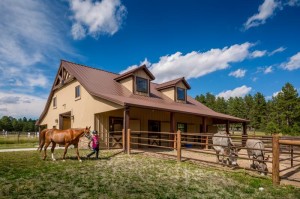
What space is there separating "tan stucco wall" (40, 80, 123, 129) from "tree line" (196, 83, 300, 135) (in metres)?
31.3

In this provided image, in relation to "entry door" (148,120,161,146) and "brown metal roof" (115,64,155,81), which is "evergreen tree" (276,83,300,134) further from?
"brown metal roof" (115,64,155,81)

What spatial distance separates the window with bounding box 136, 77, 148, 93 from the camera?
749 inches

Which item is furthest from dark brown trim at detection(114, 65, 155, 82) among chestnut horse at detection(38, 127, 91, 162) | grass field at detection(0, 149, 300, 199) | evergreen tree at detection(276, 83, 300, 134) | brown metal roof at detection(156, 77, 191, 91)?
evergreen tree at detection(276, 83, 300, 134)

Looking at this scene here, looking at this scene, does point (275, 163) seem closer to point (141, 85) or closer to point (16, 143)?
point (141, 85)

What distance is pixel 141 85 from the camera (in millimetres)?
19312

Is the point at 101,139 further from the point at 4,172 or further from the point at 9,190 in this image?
the point at 9,190

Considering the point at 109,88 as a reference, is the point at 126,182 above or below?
below

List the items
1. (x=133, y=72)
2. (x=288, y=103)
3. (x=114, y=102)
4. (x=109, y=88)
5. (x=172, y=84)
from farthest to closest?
1. (x=288, y=103)
2. (x=172, y=84)
3. (x=133, y=72)
4. (x=109, y=88)
5. (x=114, y=102)

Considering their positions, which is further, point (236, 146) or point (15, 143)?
point (15, 143)

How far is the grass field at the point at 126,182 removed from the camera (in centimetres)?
614

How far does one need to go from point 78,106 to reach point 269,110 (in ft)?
210

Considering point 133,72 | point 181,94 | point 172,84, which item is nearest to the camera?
point 133,72

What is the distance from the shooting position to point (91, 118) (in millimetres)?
16703

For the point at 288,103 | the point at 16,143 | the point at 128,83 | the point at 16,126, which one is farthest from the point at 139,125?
the point at 16,126
